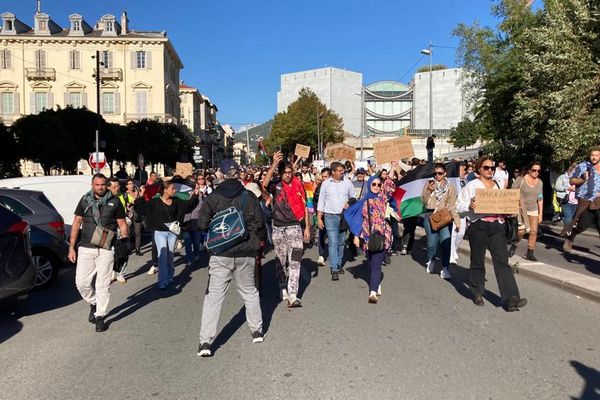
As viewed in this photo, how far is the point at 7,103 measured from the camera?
67062 mm

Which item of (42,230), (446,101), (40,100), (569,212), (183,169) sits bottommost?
(42,230)

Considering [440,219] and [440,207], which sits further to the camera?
[440,207]

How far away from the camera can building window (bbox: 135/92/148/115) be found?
6843cm

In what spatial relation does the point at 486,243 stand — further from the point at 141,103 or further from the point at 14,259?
the point at 141,103

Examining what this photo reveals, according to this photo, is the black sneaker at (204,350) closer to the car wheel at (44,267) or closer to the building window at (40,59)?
the car wheel at (44,267)

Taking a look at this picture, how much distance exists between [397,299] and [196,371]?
10.8ft

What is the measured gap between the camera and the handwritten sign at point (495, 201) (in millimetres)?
6227

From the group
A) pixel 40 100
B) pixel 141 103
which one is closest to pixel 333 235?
pixel 141 103

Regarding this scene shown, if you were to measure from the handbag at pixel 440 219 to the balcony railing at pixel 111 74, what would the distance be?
2578 inches

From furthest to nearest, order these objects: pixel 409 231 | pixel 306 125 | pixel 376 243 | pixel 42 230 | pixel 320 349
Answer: pixel 306 125, pixel 409 231, pixel 42 230, pixel 376 243, pixel 320 349

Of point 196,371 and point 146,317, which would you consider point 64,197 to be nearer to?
point 146,317

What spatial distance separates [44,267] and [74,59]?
6666 centimetres

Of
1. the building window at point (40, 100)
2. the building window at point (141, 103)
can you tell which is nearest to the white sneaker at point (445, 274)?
the building window at point (141, 103)

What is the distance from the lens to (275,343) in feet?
17.2
